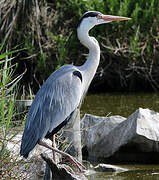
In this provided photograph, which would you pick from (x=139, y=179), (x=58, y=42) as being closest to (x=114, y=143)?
(x=139, y=179)

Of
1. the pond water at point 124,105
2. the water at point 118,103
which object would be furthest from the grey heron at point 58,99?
the water at point 118,103

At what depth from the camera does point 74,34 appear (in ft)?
33.1

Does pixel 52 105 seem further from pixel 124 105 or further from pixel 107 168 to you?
pixel 124 105

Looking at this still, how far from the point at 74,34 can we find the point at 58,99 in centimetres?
554

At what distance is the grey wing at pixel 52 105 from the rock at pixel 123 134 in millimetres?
1108

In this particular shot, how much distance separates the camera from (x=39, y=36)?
9758 mm

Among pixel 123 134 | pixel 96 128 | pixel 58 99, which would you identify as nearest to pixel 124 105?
pixel 96 128

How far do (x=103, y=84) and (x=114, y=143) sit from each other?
4.90m

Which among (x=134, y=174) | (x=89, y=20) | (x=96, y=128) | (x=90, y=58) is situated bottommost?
(x=134, y=174)

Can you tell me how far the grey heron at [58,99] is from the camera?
434 cm

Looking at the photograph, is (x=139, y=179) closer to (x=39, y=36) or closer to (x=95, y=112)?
(x=95, y=112)

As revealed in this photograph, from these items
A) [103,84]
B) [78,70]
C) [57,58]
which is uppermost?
[78,70]

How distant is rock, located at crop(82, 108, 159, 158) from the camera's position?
19.2ft

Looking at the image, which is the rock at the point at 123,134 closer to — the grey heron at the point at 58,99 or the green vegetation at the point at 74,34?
the grey heron at the point at 58,99
